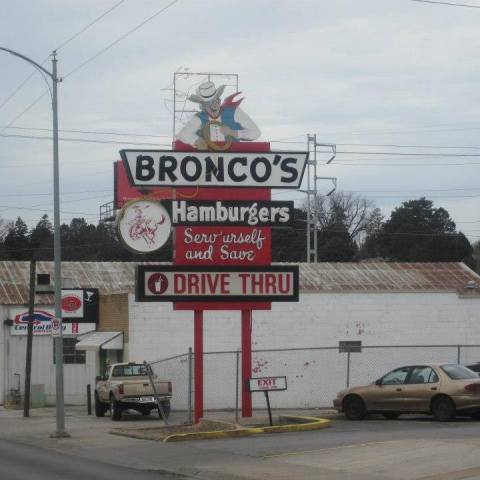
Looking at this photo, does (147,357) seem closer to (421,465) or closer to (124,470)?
(124,470)

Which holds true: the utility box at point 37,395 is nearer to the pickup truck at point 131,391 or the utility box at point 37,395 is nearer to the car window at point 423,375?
the pickup truck at point 131,391

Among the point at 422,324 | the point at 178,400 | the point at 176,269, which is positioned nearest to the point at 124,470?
the point at 176,269

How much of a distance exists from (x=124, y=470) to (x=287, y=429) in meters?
6.60

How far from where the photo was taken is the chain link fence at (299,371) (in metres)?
33.9

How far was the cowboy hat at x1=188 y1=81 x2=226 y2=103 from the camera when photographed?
995 inches

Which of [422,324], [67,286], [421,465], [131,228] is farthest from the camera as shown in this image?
[67,286]

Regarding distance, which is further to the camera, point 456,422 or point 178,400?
point 178,400

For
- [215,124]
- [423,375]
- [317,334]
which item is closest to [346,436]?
[423,375]

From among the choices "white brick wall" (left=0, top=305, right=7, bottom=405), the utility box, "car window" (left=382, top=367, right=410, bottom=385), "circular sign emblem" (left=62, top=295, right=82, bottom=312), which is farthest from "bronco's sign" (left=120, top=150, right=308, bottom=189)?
"white brick wall" (left=0, top=305, right=7, bottom=405)

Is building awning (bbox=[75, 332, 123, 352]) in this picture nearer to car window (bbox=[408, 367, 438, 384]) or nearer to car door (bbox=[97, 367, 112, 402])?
car door (bbox=[97, 367, 112, 402])

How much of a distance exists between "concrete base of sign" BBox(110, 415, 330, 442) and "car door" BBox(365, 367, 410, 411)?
1.65 m

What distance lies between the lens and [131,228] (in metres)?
24.6

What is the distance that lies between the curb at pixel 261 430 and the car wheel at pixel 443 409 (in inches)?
103

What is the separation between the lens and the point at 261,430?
2241 cm
